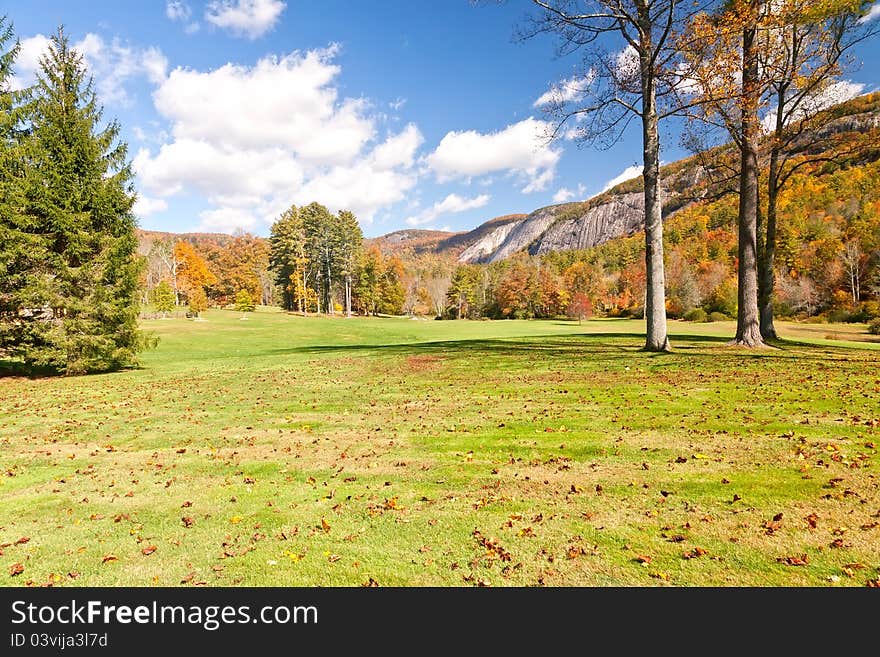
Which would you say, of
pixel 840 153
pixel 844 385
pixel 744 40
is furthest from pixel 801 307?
pixel 844 385

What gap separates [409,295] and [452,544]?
97315mm

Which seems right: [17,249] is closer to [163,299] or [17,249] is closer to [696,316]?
[163,299]

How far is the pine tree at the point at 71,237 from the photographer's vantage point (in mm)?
15883

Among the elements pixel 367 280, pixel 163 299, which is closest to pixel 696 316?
pixel 367 280

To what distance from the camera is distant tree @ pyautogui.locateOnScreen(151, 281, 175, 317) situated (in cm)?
Result: 5412

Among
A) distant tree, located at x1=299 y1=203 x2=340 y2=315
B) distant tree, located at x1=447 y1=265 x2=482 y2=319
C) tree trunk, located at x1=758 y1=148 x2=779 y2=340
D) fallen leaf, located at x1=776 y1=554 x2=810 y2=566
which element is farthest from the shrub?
fallen leaf, located at x1=776 y1=554 x2=810 y2=566

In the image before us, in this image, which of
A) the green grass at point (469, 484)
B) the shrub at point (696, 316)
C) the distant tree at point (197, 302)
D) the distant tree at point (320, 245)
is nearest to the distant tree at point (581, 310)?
the shrub at point (696, 316)

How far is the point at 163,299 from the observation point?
5628 centimetres

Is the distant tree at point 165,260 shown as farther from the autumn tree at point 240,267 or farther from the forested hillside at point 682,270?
the autumn tree at point 240,267

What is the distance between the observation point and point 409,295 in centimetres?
10056

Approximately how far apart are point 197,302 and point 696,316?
67.5m

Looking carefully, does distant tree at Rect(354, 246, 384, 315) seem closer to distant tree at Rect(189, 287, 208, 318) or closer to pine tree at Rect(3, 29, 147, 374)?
distant tree at Rect(189, 287, 208, 318)

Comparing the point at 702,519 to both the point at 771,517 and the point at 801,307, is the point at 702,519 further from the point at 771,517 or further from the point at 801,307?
the point at 801,307

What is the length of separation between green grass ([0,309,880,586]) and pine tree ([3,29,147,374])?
19.8ft
